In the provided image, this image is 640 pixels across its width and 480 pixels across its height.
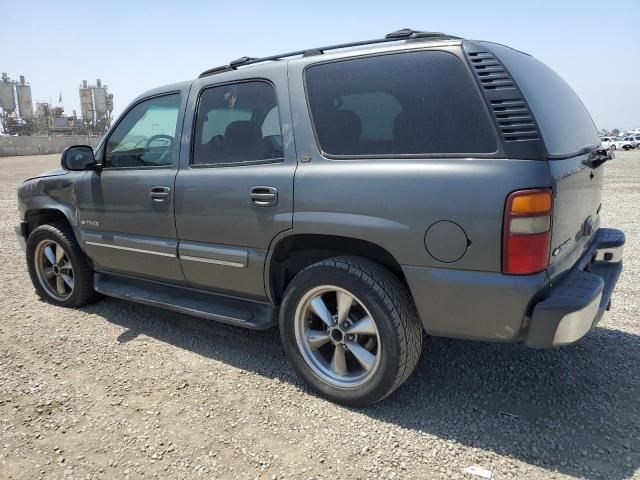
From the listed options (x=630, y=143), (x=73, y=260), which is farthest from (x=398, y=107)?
(x=630, y=143)

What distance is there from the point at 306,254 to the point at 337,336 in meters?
0.57

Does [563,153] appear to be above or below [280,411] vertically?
above

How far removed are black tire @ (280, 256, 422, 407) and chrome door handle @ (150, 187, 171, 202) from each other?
3.97 feet

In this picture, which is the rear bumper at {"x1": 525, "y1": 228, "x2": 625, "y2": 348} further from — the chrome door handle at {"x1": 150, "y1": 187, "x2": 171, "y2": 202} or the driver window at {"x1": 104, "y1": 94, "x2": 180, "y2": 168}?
the driver window at {"x1": 104, "y1": 94, "x2": 180, "y2": 168}

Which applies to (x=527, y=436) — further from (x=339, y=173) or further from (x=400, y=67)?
(x=400, y=67)

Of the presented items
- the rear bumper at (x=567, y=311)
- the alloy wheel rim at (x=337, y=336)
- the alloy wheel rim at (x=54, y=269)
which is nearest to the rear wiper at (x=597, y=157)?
the rear bumper at (x=567, y=311)

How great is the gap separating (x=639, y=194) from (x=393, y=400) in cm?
1164

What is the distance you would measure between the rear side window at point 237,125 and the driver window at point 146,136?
26cm

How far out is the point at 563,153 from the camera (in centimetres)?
227

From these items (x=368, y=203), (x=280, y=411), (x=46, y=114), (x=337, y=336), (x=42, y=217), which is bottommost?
(x=280, y=411)

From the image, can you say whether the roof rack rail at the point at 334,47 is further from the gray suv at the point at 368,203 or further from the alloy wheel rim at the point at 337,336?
the alloy wheel rim at the point at 337,336

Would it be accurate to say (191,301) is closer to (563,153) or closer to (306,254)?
(306,254)

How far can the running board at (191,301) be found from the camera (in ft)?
9.90

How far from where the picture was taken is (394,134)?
2.43 metres
